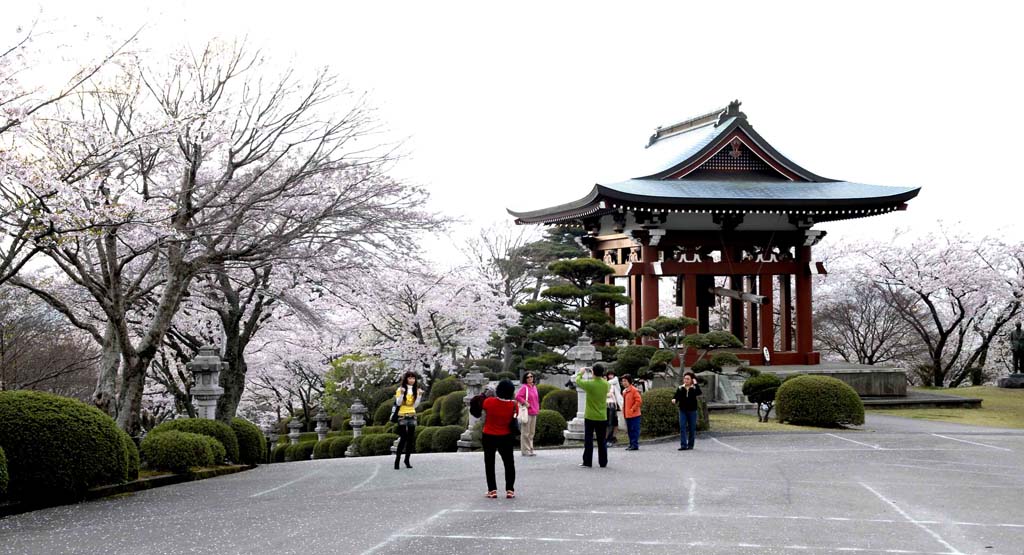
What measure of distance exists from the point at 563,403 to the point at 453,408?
5.25 m

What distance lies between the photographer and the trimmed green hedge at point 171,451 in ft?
45.1

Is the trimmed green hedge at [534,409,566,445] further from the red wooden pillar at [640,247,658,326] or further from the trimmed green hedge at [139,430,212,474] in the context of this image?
the trimmed green hedge at [139,430,212,474]

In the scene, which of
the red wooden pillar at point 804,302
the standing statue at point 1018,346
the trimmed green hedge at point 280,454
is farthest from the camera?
the standing statue at point 1018,346

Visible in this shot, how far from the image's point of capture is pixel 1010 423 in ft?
76.4

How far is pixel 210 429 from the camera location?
1566 cm

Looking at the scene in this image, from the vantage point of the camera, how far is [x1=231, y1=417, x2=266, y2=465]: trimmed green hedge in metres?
17.1

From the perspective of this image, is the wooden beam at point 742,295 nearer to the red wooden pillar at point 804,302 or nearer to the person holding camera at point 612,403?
the red wooden pillar at point 804,302

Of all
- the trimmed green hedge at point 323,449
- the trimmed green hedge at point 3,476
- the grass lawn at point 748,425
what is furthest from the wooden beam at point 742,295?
the trimmed green hedge at point 3,476

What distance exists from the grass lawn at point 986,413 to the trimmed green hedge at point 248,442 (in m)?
16.7

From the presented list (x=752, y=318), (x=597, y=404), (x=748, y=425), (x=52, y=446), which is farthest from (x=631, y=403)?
(x=752, y=318)

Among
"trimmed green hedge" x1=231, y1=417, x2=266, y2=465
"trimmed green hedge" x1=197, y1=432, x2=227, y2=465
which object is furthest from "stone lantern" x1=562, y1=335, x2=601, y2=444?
"trimmed green hedge" x1=197, y1=432, x2=227, y2=465

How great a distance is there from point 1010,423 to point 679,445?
11.8 m

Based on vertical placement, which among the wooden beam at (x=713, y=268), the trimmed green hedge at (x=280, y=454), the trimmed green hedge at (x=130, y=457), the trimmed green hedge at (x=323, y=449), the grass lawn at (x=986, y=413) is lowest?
the trimmed green hedge at (x=280, y=454)

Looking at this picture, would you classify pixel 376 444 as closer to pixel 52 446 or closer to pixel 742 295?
pixel 742 295
